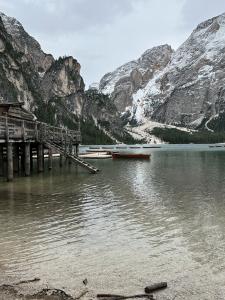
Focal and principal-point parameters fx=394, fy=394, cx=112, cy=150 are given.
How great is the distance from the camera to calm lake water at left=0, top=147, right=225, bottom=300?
11.4 meters

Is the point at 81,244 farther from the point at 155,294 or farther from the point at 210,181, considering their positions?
the point at 210,181

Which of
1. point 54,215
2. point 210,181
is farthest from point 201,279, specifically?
point 210,181

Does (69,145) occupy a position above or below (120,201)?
above

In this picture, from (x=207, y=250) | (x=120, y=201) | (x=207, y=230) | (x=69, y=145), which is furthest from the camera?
(x=69, y=145)

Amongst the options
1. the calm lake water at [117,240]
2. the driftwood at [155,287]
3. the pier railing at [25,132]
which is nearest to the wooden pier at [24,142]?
the pier railing at [25,132]

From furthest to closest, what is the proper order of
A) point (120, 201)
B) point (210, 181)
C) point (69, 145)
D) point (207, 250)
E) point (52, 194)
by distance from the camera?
point (69, 145), point (210, 181), point (52, 194), point (120, 201), point (207, 250)

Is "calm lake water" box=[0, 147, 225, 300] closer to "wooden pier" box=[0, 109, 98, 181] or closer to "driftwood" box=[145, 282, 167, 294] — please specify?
"driftwood" box=[145, 282, 167, 294]

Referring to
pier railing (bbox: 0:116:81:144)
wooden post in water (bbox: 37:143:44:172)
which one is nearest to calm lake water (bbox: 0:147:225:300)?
pier railing (bbox: 0:116:81:144)

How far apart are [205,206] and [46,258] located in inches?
499

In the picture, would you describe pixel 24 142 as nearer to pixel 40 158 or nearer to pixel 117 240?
pixel 40 158

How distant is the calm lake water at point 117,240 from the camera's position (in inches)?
448

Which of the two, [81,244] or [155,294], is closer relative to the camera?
[155,294]

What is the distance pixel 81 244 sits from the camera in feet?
49.1

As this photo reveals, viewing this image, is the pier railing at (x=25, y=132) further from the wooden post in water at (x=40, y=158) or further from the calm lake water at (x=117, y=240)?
the calm lake water at (x=117, y=240)
